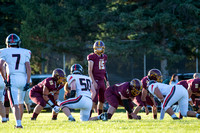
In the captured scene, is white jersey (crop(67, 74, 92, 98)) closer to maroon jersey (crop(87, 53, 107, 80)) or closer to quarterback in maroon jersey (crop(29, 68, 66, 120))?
quarterback in maroon jersey (crop(29, 68, 66, 120))

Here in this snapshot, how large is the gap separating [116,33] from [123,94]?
42.9 feet

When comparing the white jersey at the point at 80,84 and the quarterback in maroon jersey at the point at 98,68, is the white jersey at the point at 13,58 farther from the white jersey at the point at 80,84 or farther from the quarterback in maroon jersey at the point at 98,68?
the quarterback in maroon jersey at the point at 98,68

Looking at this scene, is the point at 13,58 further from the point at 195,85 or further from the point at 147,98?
the point at 195,85

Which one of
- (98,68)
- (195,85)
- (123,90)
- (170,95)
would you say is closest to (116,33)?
(98,68)

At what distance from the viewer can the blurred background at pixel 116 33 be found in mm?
22266

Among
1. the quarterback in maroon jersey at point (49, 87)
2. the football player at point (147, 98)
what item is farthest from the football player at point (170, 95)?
the quarterback in maroon jersey at point (49, 87)

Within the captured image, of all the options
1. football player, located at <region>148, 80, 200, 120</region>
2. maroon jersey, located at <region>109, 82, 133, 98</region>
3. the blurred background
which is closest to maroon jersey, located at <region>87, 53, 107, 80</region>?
maroon jersey, located at <region>109, 82, 133, 98</region>

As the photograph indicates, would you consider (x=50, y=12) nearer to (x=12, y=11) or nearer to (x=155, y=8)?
(x=12, y=11)

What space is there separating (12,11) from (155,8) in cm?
883

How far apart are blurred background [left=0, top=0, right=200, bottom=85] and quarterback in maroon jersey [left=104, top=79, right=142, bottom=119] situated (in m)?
11.3

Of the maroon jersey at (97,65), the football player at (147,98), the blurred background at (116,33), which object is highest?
the blurred background at (116,33)

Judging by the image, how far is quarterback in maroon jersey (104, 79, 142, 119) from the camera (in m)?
10.2

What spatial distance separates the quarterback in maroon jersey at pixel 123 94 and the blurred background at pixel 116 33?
446 inches

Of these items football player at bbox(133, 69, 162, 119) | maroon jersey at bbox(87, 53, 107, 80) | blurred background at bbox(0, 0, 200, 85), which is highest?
blurred background at bbox(0, 0, 200, 85)
